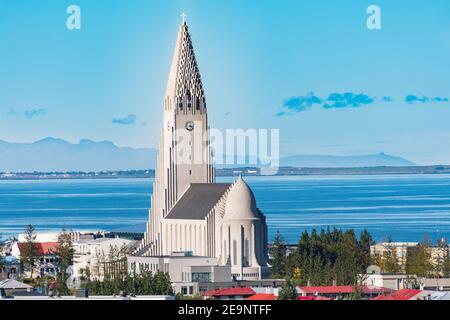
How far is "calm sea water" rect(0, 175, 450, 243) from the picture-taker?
272 ft

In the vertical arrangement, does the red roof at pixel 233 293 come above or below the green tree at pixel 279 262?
below

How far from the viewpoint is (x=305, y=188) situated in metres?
125

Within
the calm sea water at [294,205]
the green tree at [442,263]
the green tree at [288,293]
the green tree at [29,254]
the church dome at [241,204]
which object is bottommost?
the green tree at [288,293]

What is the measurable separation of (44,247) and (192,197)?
21.8ft

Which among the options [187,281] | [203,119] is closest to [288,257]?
[187,281]

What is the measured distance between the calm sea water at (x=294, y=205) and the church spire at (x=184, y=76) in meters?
11.6

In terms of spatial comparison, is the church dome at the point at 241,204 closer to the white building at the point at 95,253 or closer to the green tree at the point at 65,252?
the white building at the point at 95,253

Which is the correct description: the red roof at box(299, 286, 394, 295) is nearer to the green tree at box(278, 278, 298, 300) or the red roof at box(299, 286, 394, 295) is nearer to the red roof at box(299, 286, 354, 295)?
the red roof at box(299, 286, 354, 295)

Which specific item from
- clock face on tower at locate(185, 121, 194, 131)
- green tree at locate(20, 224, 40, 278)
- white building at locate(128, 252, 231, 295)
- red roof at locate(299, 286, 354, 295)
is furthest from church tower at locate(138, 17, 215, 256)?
red roof at locate(299, 286, 354, 295)

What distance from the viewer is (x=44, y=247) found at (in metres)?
67.6

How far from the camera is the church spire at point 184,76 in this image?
64562 millimetres

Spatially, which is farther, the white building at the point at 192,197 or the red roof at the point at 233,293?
the white building at the point at 192,197

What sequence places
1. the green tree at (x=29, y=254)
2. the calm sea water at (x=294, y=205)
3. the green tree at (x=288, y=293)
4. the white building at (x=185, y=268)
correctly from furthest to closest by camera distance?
the calm sea water at (x=294, y=205) < the green tree at (x=29, y=254) < the white building at (x=185, y=268) < the green tree at (x=288, y=293)

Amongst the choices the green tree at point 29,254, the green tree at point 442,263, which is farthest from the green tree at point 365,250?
the green tree at point 29,254
